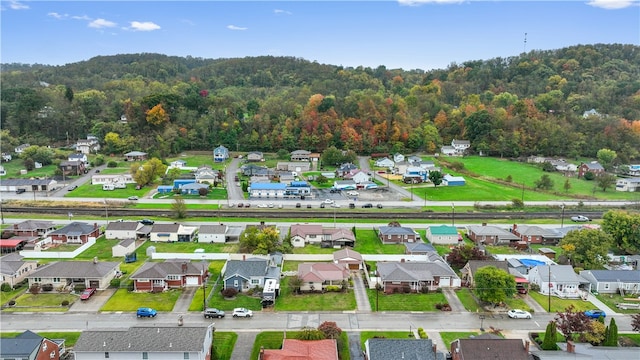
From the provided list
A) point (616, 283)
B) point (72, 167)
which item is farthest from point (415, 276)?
point (72, 167)

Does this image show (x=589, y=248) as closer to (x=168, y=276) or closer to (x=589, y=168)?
(x=168, y=276)

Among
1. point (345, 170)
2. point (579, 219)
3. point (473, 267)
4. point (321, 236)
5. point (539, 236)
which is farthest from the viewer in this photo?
point (345, 170)

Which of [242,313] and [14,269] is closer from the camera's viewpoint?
[242,313]

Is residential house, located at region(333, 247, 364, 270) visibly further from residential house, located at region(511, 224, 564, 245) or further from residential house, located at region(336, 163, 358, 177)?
residential house, located at region(336, 163, 358, 177)

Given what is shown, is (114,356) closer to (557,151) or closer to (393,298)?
(393,298)

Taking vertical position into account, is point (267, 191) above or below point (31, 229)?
Answer: above

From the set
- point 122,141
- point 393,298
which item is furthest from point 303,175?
point 393,298
